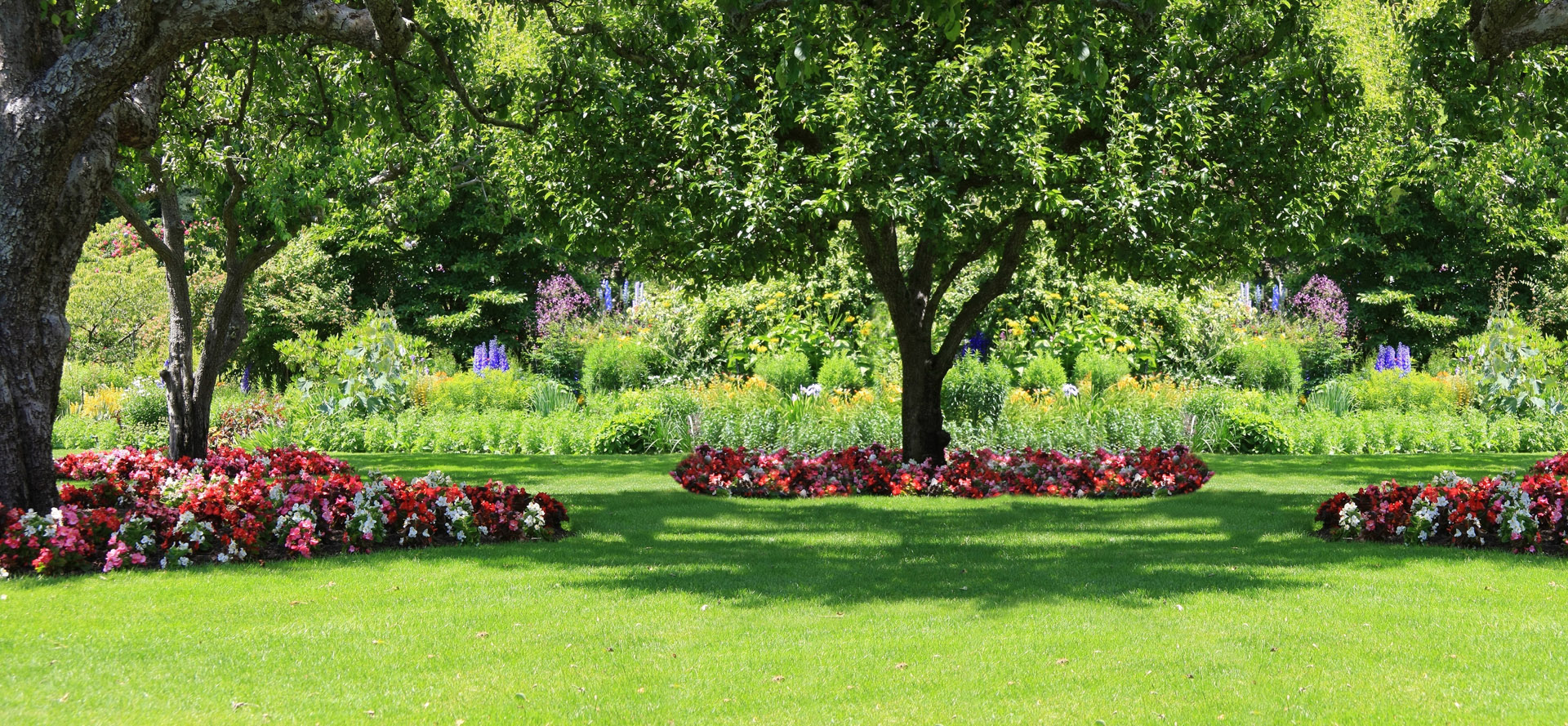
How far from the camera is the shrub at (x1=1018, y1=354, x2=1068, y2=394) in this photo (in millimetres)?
16062

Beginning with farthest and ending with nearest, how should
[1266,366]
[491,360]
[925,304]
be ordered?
[491,360]
[1266,366]
[925,304]

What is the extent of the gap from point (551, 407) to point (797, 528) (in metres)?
9.40

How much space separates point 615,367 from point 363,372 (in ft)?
13.7

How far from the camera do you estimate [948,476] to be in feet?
36.3

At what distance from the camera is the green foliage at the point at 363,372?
1659 cm

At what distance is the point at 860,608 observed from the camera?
20.5 feet

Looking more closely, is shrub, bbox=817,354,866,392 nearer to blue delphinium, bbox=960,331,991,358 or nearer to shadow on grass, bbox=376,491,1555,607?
blue delphinium, bbox=960,331,991,358

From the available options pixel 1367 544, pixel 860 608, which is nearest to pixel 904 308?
pixel 1367 544

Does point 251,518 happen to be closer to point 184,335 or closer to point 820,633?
point 184,335

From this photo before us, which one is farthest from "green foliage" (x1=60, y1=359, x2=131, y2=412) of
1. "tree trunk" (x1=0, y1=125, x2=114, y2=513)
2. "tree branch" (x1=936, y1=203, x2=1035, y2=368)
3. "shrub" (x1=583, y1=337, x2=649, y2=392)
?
"tree branch" (x1=936, y1=203, x2=1035, y2=368)

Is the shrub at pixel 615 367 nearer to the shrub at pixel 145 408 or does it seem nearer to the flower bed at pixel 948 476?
the shrub at pixel 145 408

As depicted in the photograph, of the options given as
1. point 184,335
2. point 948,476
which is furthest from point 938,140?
point 184,335

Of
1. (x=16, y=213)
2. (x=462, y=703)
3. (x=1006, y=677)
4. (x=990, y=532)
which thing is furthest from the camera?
(x=990, y=532)

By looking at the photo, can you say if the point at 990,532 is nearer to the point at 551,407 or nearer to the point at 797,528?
the point at 797,528
